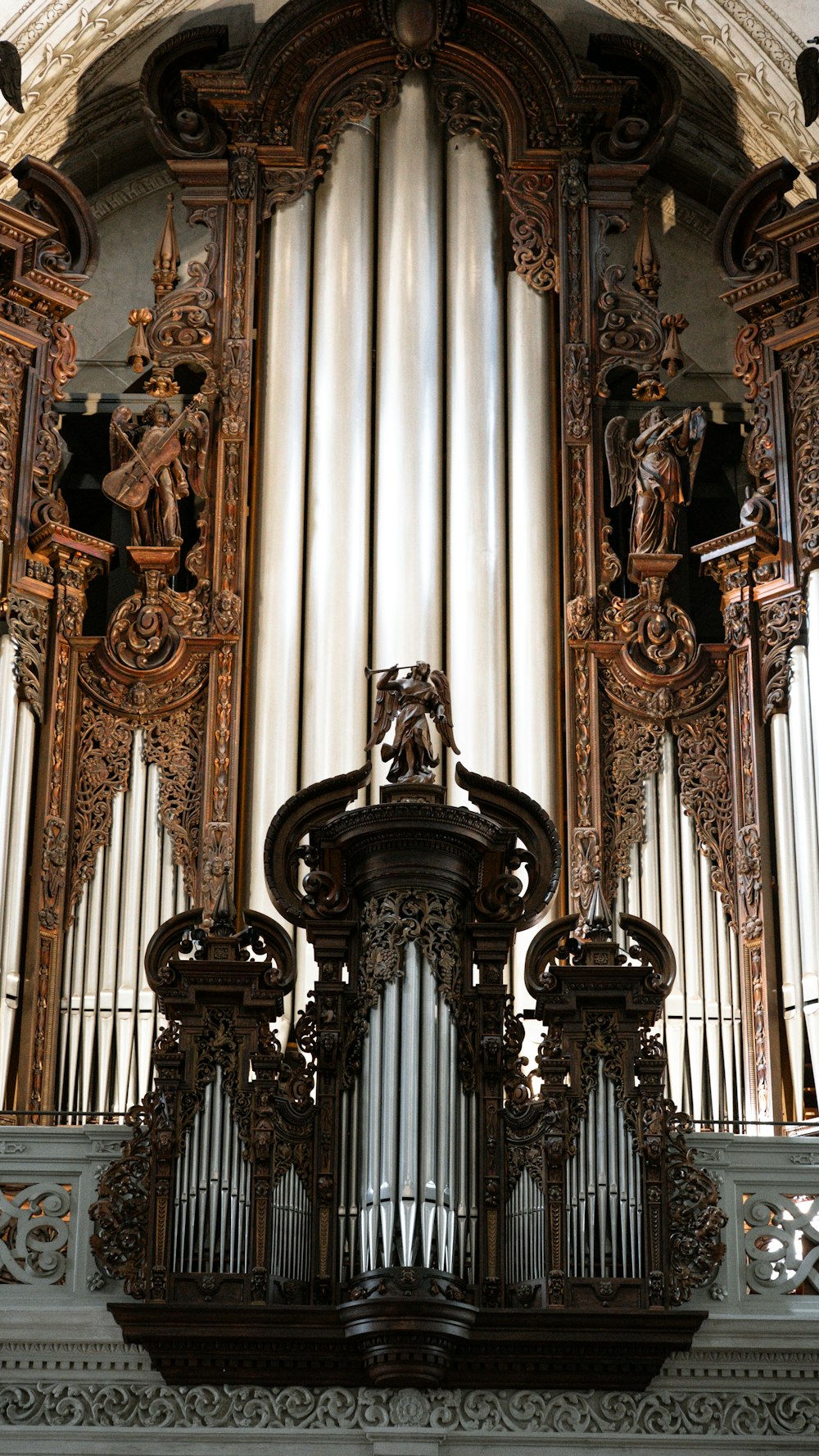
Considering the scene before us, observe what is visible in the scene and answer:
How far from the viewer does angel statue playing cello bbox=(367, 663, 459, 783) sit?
1252 centimetres

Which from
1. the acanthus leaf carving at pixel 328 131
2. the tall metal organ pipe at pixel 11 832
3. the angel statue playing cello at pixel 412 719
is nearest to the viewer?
the angel statue playing cello at pixel 412 719

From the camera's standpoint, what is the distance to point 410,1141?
11.5m

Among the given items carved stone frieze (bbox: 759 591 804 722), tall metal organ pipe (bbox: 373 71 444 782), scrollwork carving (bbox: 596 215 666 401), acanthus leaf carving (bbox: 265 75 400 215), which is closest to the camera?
carved stone frieze (bbox: 759 591 804 722)

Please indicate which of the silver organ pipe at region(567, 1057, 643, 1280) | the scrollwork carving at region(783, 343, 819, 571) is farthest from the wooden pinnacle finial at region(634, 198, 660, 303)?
the silver organ pipe at region(567, 1057, 643, 1280)

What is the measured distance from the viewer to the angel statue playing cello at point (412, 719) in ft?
41.1

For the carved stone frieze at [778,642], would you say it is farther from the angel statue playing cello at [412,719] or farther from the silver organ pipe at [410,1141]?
the silver organ pipe at [410,1141]

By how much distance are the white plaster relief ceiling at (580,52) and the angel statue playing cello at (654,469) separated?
2.09 m

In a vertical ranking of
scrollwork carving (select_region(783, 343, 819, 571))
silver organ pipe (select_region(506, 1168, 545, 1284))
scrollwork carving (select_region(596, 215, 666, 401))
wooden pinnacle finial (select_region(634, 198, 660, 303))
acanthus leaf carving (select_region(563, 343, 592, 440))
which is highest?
wooden pinnacle finial (select_region(634, 198, 660, 303))

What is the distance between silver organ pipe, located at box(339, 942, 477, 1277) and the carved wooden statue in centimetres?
426

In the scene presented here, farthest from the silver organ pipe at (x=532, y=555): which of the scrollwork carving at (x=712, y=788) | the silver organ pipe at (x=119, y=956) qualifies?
the silver organ pipe at (x=119, y=956)

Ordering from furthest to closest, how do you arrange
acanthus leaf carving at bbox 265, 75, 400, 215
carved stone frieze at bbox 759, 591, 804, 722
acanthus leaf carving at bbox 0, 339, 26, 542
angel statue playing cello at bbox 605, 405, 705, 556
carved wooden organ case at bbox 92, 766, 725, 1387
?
acanthus leaf carving at bbox 265, 75, 400, 215 < angel statue playing cello at bbox 605, 405, 705, 556 < acanthus leaf carving at bbox 0, 339, 26, 542 < carved stone frieze at bbox 759, 591, 804, 722 < carved wooden organ case at bbox 92, 766, 725, 1387

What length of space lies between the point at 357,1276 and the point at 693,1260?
5.01 ft

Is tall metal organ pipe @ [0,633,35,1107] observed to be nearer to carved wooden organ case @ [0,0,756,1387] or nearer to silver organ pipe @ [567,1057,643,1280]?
carved wooden organ case @ [0,0,756,1387]

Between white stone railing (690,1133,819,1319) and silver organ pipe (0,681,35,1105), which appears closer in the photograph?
white stone railing (690,1133,819,1319)
